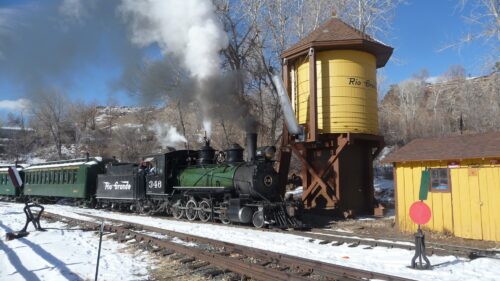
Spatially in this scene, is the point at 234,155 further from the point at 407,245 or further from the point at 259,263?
the point at 259,263

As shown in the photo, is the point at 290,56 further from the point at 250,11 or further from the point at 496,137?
the point at 250,11

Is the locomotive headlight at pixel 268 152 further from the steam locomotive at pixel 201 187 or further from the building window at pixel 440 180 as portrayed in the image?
the building window at pixel 440 180

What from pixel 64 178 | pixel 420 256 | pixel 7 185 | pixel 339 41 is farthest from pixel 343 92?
pixel 7 185

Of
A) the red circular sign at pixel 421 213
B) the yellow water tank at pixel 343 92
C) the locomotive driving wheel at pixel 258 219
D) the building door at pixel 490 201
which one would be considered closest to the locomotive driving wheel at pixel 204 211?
the locomotive driving wheel at pixel 258 219

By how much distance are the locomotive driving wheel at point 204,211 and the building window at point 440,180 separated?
7.29 m

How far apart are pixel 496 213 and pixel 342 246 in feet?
12.3

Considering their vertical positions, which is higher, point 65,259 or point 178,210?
point 178,210

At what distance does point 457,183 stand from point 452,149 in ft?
3.09

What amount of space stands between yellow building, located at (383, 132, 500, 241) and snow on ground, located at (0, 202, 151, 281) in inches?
294

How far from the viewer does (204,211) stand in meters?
15.4

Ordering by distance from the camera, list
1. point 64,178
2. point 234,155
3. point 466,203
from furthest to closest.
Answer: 1. point 64,178
2. point 234,155
3. point 466,203

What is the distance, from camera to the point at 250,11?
1141 inches

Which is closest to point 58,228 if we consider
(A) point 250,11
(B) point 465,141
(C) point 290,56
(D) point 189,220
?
(D) point 189,220

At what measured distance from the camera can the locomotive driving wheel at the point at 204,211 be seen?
50.0 feet
